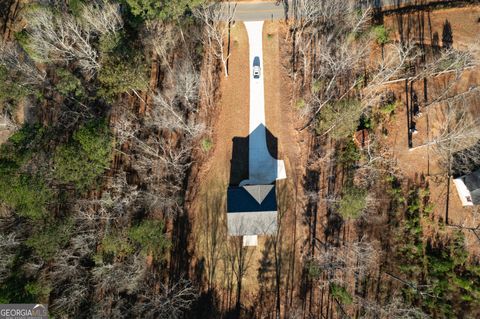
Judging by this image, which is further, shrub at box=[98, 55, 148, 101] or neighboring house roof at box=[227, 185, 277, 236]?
neighboring house roof at box=[227, 185, 277, 236]

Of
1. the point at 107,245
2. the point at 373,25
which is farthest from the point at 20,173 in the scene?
the point at 373,25

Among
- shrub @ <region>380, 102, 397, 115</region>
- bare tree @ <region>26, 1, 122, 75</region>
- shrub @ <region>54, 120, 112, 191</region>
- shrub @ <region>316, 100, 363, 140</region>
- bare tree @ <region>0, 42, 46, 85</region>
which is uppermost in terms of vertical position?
bare tree @ <region>26, 1, 122, 75</region>

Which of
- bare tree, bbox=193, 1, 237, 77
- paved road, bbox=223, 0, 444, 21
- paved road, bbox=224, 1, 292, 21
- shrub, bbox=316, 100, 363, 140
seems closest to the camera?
shrub, bbox=316, 100, 363, 140

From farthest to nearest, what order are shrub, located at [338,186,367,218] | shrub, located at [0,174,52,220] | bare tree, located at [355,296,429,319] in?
1. bare tree, located at [355,296,429,319]
2. shrub, located at [338,186,367,218]
3. shrub, located at [0,174,52,220]

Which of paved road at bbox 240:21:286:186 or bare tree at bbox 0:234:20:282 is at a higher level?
paved road at bbox 240:21:286:186

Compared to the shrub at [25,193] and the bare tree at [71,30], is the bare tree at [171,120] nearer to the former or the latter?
the bare tree at [71,30]

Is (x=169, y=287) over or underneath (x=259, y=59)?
underneath

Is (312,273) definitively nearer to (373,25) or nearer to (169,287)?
(169,287)

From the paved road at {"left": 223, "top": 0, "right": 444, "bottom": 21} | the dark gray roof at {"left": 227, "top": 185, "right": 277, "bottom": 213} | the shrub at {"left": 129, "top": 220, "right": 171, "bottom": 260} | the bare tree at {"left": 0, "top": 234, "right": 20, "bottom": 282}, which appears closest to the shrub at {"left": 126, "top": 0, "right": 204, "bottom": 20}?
the paved road at {"left": 223, "top": 0, "right": 444, "bottom": 21}

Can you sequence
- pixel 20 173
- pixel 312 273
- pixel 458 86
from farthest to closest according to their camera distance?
pixel 458 86
pixel 312 273
pixel 20 173

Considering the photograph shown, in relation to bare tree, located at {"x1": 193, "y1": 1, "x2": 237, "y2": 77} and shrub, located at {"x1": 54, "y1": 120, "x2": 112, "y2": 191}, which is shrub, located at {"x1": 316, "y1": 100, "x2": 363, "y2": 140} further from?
shrub, located at {"x1": 54, "y1": 120, "x2": 112, "y2": 191}
